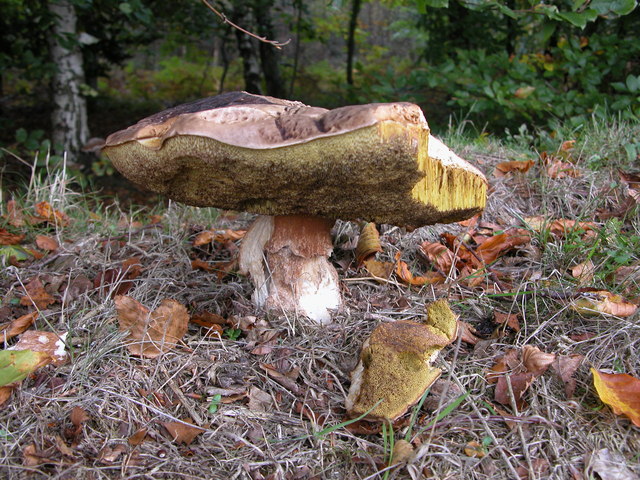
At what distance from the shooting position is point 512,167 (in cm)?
307

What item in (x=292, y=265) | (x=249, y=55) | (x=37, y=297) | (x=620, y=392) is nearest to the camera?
(x=620, y=392)

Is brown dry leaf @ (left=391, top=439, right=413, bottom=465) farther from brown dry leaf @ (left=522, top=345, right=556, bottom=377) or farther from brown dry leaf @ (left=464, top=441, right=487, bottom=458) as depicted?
brown dry leaf @ (left=522, top=345, right=556, bottom=377)

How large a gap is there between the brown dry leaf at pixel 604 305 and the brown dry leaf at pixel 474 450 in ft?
2.41

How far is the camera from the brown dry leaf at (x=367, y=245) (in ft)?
7.20

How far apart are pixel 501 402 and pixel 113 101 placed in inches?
430

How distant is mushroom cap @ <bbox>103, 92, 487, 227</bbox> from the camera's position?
43.9 inches

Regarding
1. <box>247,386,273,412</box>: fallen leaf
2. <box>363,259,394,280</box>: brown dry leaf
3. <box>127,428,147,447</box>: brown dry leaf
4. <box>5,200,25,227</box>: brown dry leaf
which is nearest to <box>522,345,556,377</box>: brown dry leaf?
<box>363,259,394,280</box>: brown dry leaf

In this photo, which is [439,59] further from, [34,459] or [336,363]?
[34,459]

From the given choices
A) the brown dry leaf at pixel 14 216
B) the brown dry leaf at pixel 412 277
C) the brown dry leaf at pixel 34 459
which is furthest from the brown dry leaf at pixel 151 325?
the brown dry leaf at pixel 14 216

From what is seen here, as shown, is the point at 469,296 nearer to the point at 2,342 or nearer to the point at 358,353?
the point at 358,353

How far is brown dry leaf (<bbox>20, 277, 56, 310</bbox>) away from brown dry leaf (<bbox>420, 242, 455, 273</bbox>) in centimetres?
180

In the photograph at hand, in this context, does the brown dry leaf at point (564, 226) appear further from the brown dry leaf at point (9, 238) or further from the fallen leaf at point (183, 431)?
the brown dry leaf at point (9, 238)

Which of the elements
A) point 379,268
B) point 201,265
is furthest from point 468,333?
point 201,265

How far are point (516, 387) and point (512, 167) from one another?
2.01 m
